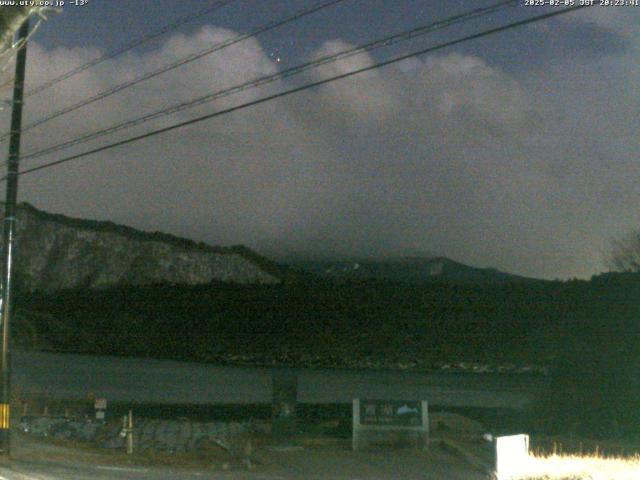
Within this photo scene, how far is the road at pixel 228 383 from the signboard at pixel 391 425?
525 inches

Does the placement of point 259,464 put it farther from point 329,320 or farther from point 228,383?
point 329,320

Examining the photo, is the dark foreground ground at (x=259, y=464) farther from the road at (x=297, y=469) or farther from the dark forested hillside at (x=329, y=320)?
the dark forested hillside at (x=329, y=320)

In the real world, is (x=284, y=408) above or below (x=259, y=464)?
above

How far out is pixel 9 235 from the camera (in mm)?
17391

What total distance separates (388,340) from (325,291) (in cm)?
756

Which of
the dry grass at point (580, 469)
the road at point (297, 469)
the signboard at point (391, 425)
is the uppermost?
the signboard at point (391, 425)

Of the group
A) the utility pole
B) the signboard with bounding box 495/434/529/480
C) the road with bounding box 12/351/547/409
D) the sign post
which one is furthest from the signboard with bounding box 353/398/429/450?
the road with bounding box 12/351/547/409

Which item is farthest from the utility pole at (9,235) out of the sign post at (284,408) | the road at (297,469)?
the sign post at (284,408)

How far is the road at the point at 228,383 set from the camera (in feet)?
119

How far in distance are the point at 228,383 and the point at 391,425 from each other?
25.5 meters

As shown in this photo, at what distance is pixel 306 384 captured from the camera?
42500 millimetres

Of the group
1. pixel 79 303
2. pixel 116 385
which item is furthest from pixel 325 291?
pixel 116 385

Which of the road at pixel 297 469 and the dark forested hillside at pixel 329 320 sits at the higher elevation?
the dark forested hillside at pixel 329 320

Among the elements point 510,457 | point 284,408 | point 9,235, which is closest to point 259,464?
point 284,408
